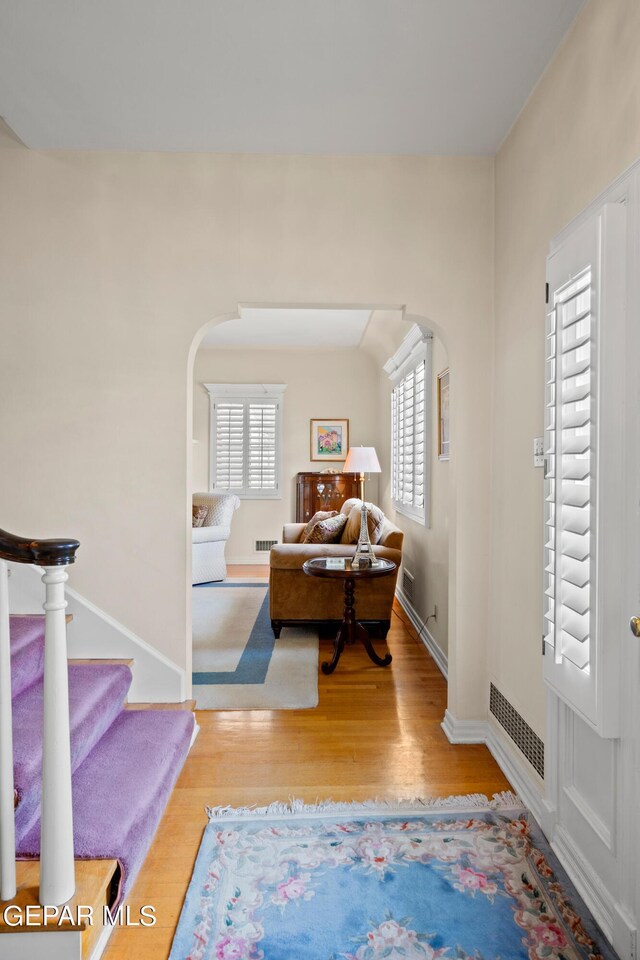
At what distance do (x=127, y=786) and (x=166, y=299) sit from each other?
2068 mm

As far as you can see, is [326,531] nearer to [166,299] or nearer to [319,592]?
[319,592]

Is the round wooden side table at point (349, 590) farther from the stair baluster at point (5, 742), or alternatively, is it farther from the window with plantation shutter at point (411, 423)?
the stair baluster at point (5, 742)

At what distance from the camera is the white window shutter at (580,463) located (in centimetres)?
157

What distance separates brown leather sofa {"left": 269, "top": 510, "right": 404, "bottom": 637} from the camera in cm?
411

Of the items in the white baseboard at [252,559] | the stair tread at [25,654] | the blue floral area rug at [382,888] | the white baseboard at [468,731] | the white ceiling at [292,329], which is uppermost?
the white ceiling at [292,329]

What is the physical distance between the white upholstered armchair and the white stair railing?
4.49m

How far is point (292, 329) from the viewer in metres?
6.45

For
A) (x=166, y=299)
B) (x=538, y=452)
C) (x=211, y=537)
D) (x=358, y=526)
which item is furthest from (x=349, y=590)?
(x=211, y=537)

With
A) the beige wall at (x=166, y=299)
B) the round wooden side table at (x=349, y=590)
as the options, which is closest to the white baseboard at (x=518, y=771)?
the beige wall at (x=166, y=299)

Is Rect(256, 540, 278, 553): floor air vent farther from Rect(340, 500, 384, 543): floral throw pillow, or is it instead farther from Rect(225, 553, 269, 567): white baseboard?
Rect(340, 500, 384, 543): floral throw pillow

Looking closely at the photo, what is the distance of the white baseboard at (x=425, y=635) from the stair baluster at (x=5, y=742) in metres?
2.35

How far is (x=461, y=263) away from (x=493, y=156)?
52cm

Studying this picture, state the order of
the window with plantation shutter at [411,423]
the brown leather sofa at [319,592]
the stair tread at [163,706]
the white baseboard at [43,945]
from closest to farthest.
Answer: the white baseboard at [43,945] → the stair tread at [163,706] → the brown leather sofa at [319,592] → the window with plantation shutter at [411,423]

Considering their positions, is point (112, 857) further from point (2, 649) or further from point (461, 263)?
point (461, 263)
